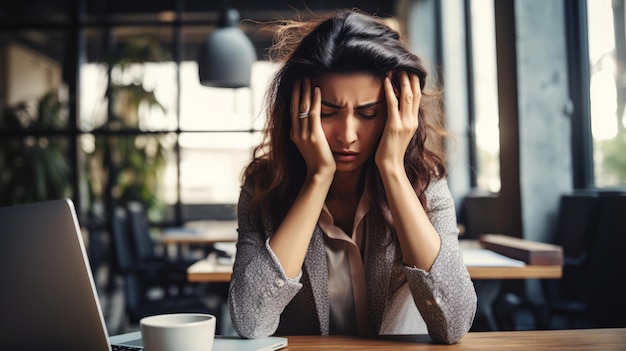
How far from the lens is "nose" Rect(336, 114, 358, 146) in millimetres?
1372

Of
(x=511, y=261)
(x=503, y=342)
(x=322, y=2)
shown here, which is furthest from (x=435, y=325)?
(x=322, y=2)

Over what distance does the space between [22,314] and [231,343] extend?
1.21 ft

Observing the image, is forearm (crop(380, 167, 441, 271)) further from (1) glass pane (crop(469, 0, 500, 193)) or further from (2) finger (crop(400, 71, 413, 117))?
(1) glass pane (crop(469, 0, 500, 193))

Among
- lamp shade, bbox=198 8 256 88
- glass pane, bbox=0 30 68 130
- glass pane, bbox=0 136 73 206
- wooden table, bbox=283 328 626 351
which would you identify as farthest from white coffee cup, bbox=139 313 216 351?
glass pane, bbox=0 30 68 130

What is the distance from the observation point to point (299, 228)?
1338 millimetres

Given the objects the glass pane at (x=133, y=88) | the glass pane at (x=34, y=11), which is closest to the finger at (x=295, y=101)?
the glass pane at (x=133, y=88)

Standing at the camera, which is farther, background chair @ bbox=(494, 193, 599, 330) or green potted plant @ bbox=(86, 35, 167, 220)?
green potted plant @ bbox=(86, 35, 167, 220)

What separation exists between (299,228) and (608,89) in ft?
8.88

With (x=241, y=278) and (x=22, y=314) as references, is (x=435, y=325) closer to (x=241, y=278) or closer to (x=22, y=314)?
(x=241, y=278)

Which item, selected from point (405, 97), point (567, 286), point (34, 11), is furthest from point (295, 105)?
point (34, 11)

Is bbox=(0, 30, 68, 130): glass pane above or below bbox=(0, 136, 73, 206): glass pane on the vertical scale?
above

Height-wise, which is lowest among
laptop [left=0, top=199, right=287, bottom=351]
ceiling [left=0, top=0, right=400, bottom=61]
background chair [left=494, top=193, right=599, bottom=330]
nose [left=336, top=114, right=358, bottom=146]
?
background chair [left=494, top=193, right=599, bottom=330]

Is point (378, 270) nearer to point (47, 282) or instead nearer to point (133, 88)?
point (47, 282)

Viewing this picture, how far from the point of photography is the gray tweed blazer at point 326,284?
1.23 metres
